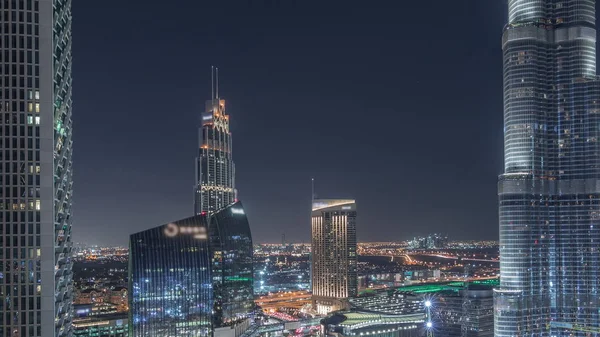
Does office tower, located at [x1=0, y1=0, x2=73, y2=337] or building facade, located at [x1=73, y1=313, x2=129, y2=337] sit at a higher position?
office tower, located at [x1=0, y1=0, x2=73, y2=337]

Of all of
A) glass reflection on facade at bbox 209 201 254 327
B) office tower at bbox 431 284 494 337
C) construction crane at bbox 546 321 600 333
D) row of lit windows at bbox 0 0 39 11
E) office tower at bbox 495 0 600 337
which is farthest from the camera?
office tower at bbox 431 284 494 337

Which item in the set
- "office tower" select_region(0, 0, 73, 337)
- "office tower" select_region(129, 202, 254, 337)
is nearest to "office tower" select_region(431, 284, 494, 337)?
"office tower" select_region(129, 202, 254, 337)

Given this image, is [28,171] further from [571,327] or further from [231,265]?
[571,327]

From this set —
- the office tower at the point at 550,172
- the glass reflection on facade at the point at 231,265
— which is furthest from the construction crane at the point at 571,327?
the glass reflection on facade at the point at 231,265

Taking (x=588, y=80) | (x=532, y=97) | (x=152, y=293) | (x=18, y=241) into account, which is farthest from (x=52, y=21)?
(x=588, y=80)

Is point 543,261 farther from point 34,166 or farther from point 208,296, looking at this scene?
point 34,166

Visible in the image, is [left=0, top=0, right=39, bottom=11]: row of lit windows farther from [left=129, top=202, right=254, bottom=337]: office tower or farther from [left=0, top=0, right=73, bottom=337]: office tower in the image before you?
[left=129, top=202, right=254, bottom=337]: office tower
